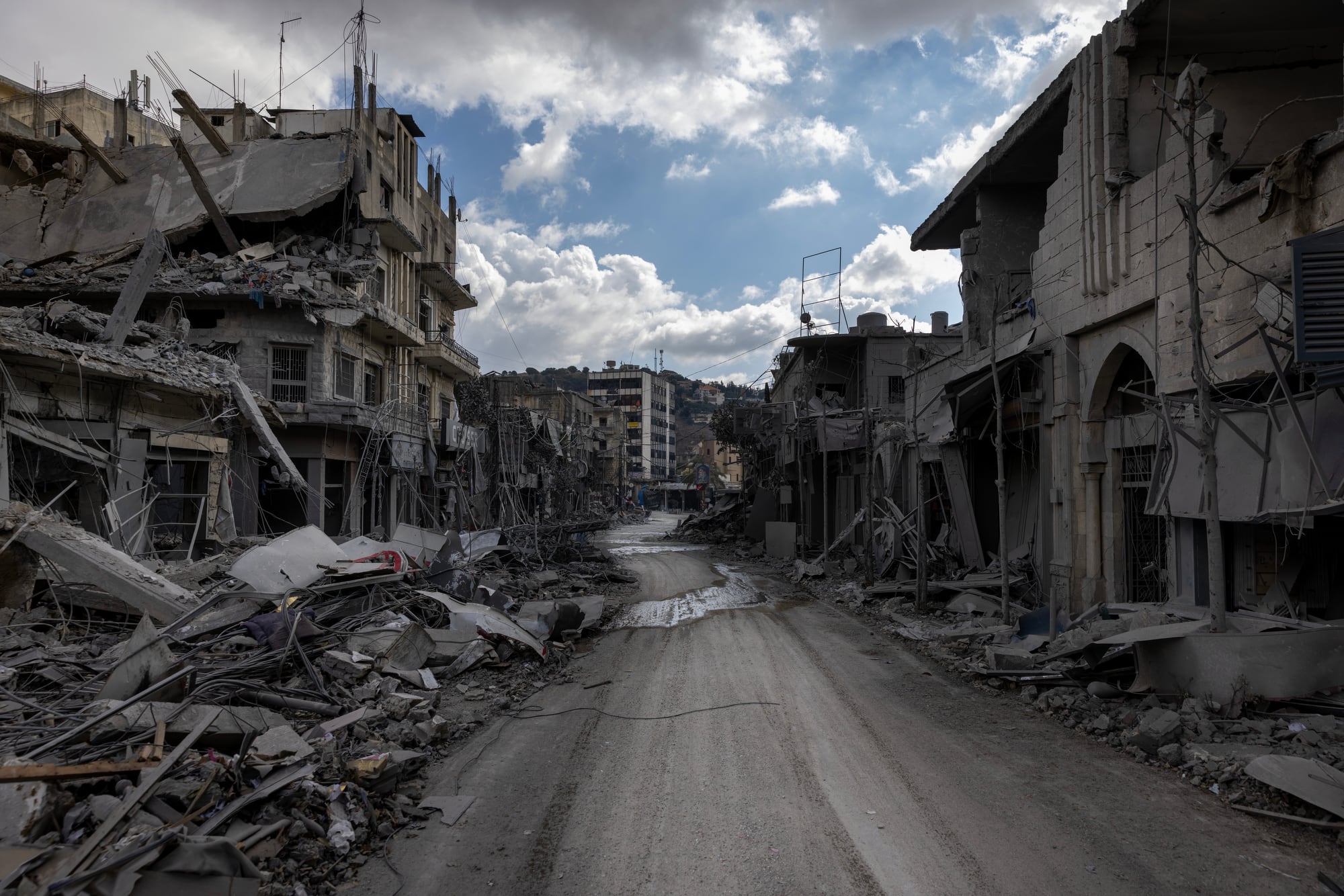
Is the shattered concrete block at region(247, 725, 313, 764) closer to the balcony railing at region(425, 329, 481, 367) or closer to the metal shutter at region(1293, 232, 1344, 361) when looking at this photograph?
the metal shutter at region(1293, 232, 1344, 361)

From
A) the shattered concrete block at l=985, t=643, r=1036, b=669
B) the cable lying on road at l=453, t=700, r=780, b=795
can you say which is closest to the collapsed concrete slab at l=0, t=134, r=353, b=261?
the cable lying on road at l=453, t=700, r=780, b=795

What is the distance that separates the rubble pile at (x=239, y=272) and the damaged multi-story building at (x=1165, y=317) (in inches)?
738

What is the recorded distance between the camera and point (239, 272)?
73.4 feet

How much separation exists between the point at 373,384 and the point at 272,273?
5678 mm

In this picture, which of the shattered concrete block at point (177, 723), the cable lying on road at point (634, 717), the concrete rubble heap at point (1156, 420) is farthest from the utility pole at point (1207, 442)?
the shattered concrete block at point (177, 723)

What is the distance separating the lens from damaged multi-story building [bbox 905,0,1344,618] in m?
7.84

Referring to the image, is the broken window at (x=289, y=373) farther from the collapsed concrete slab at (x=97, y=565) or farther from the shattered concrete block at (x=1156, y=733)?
the shattered concrete block at (x=1156, y=733)

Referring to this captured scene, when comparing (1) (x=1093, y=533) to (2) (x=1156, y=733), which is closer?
(2) (x=1156, y=733)

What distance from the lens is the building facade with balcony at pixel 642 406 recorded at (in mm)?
105125

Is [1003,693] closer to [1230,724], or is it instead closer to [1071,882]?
[1230,724]

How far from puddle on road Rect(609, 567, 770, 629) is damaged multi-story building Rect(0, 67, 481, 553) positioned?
27.8ft

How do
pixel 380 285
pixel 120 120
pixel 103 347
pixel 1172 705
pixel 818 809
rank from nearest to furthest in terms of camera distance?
1. pixel 818 809
2. pixel 1172 705
3. pixel 103 347
4. pixel 380 285
5. pixel 120 120

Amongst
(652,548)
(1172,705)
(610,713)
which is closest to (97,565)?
(610,713)

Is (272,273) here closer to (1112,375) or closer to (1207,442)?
(1112,375)
